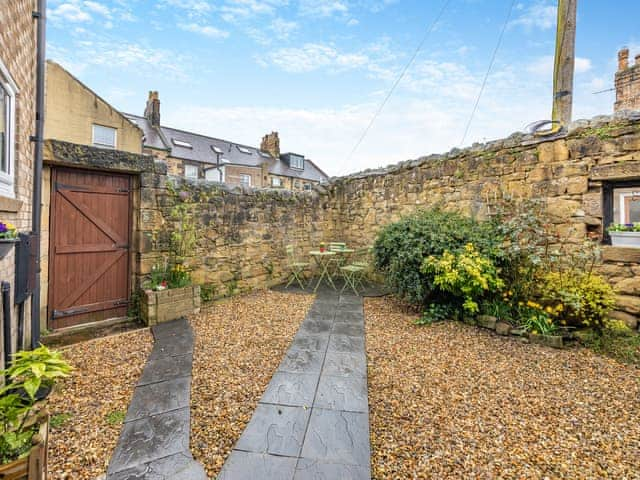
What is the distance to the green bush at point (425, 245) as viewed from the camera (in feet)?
12.7

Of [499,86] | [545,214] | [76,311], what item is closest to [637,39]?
[499,86]

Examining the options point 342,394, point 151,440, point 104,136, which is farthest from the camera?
point 104,136

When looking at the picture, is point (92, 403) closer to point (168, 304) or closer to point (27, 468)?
point (27, 468)

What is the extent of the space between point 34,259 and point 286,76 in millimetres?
7165

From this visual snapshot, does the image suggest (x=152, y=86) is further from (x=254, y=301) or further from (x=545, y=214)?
(x=545, y=214)

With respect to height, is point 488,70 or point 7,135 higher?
point 488,70

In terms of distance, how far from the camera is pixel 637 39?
5297 mm

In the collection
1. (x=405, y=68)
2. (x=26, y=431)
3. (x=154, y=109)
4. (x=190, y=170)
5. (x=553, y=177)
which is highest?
(x=154, y=109)

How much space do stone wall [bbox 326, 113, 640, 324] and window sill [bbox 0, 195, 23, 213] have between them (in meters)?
5.46

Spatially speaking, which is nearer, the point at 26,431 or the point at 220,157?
the point at 26,431

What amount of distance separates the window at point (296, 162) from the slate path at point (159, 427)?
78.8ft

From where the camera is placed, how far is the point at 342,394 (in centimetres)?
223

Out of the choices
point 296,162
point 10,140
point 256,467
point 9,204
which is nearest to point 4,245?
point 9,204

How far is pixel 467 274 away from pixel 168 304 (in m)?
3.97
